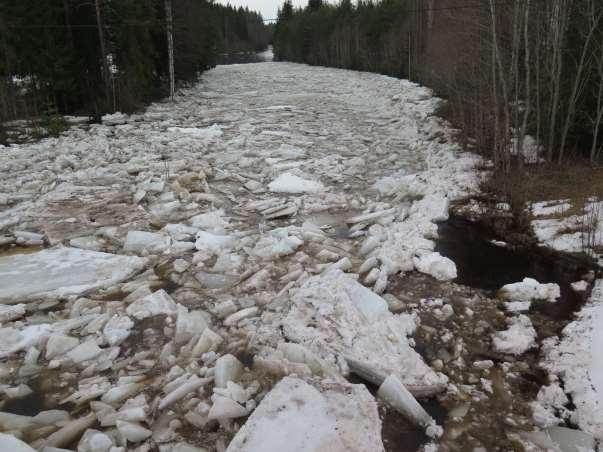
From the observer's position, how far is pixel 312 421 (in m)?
2.56

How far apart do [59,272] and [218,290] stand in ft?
6.19

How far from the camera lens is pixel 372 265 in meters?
4.77

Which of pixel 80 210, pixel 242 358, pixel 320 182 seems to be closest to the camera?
pixel 242 358

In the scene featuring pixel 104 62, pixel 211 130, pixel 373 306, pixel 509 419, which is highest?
pixel 104 62

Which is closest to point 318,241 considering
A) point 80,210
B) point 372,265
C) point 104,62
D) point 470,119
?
point 372,265

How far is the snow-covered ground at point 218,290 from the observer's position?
2.76m

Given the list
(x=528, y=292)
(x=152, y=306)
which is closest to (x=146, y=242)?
(x=152, y=306)

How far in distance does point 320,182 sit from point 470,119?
13.2ft

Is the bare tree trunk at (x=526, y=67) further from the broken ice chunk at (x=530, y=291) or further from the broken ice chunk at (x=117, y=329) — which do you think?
the broken ice chunk at (x=117, y=329)

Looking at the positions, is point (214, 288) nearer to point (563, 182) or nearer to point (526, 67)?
point (563, 182)

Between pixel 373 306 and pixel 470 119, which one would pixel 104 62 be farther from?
pixel 373 306

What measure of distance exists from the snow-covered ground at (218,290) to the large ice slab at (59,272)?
25mm

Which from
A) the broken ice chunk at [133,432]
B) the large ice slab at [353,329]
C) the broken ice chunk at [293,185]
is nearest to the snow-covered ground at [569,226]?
the large ice slab at [353,329]

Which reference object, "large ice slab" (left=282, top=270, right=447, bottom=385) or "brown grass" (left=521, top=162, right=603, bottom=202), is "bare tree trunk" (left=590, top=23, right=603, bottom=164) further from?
"large ice slab" (left=282, top=270, right=447, bottom=385)
